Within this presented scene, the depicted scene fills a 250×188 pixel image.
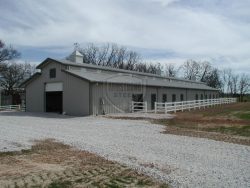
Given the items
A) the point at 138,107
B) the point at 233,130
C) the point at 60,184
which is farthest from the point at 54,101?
the point at 60,184

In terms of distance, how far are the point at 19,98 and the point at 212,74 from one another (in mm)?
51793

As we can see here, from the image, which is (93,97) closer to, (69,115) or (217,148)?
(69,115)

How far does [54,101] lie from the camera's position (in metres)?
31.1

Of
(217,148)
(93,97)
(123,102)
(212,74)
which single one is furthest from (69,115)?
(212,74)

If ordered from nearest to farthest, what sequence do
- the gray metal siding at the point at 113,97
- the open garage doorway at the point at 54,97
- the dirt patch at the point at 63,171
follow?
the dirt patch at the point at 63,171 → the gray metal siding at the point at 113,97 → the open garage doorway at the point at 54,97

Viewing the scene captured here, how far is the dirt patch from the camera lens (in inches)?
266

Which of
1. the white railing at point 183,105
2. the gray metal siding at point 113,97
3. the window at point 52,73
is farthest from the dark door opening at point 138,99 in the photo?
the window at point 52,73

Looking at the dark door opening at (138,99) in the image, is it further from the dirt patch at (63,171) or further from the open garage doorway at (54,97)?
the dirt patch at (63,171)

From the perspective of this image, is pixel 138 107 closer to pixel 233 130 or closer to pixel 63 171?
pixel 233 130

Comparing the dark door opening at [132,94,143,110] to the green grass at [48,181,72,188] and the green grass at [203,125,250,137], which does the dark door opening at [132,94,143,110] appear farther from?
the green grass at [48,181,72,188]

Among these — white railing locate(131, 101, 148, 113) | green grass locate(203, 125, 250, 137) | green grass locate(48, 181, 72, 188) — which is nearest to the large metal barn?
white railing locate(131, 101, 148, 113)

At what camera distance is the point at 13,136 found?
14.1 meters

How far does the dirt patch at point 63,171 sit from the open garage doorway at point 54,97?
65.4 feet

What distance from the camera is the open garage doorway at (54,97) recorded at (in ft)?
98.6
